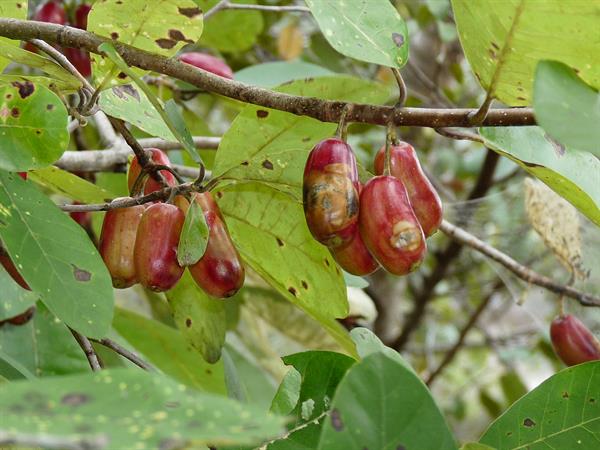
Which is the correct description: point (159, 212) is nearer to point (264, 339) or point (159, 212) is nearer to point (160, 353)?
point (160, 353)

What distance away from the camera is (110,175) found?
1225 millimetres

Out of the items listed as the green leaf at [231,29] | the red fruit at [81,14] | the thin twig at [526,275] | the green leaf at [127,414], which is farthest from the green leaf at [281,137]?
the green leaf at [231,29]

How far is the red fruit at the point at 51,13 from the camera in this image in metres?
1.29

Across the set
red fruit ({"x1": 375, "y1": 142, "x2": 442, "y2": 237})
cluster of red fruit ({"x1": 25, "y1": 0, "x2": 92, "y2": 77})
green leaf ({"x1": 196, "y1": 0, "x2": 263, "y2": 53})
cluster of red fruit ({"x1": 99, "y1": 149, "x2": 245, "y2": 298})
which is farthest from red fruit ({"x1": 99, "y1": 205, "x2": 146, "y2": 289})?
green leaf ({"x1": 196, "y1": 0, "x2": 263, "y2": 53})

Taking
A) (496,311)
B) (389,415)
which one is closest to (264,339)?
(389,415)

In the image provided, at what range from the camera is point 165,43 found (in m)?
0.71

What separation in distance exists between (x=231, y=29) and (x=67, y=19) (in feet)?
1.16

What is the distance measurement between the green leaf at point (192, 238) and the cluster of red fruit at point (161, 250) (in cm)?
2

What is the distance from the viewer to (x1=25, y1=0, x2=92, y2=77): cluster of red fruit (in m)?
1.26

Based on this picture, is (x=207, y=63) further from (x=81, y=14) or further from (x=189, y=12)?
(x=189, y=12)

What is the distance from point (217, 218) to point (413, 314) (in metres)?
1.58

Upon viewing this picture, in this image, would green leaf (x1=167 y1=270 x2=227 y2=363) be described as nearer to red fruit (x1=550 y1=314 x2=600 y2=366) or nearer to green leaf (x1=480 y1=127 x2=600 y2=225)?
green leaf (x1=480 y1=127 x2=600 y2=225)

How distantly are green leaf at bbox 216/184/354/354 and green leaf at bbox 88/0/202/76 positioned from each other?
184 millimetres

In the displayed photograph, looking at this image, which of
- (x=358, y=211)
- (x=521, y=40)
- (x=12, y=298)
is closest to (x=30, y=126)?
(x=12, y=298)
